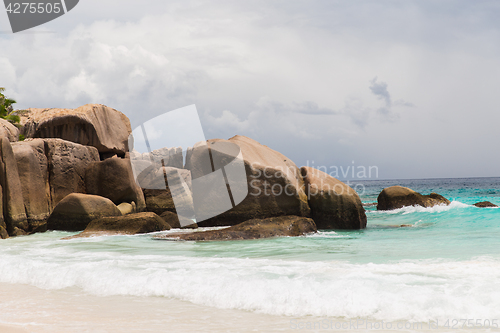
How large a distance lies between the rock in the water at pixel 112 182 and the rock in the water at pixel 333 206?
548 cm

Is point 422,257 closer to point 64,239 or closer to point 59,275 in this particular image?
point 59,275

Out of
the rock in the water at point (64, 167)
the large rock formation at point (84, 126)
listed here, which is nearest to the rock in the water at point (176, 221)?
the rock in the water at point (64, 167)

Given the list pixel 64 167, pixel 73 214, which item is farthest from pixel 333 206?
pixel 64 167

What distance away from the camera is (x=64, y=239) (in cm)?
877

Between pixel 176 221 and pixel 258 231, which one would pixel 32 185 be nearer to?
pixel 176 221

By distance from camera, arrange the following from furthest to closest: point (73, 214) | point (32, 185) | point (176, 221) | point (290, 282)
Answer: point (176, 221)
point (32, 185)
point (73, 214)
point (290, 282)

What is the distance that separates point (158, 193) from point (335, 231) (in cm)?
585

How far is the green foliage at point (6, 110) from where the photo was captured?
695 inches

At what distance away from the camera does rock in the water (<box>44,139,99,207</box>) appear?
11.6m

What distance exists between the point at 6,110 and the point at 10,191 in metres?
13.1

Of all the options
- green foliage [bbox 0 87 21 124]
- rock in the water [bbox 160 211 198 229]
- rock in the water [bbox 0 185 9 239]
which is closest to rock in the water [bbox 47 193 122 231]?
rock in the water [bbox 0 185 9 239]

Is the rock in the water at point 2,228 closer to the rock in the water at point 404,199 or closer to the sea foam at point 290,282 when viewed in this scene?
the sea foam at point 290,282

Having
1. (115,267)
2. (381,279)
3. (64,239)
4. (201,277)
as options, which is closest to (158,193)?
(64,239)

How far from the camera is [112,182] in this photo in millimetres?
12336
